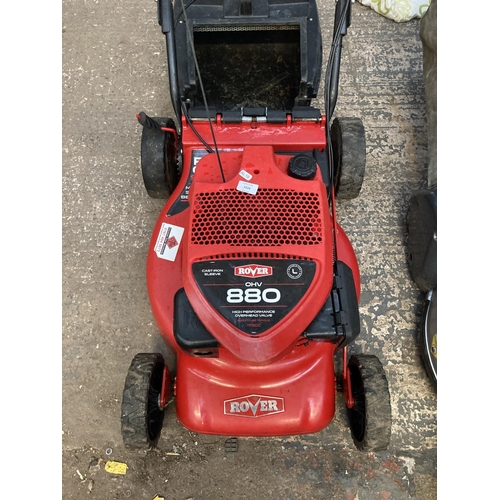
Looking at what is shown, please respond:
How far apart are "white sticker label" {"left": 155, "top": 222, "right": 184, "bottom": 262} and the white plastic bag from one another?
1.32 m

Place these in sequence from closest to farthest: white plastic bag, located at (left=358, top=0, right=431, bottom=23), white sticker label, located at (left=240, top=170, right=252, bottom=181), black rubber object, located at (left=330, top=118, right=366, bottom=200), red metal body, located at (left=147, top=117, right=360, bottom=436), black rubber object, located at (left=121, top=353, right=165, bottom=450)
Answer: red metal body, located at (left=147, top=117, right=360, bottom=436) → white sticker label, located at (left=240, top=170, right=252, bottom=181) → black rubber object, located at (left=121, top=353, right=165, bottom=450) → black rubber object, located at (left=330, top=118, right=366, bottom=200) → white plastic bag, located at (left=358, top=0, right=431, bottom=23)

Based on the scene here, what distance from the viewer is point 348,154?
58.3 inches

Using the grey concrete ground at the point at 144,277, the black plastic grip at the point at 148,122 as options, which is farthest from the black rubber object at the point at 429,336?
the black plastic grip at the point at 148,122

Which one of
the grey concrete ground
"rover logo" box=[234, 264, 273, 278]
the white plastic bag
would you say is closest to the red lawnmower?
"rover logo" box=[234, 264, 273, 278]

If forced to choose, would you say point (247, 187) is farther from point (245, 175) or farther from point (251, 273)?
point (251, 273)

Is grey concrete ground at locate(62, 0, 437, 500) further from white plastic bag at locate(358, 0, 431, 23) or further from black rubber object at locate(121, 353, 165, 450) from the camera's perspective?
black rubber object at locate(121, 353, 165, 450)

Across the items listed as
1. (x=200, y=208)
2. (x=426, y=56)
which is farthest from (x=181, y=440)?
(x=426, y=56)

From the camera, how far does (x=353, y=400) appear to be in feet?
4.60

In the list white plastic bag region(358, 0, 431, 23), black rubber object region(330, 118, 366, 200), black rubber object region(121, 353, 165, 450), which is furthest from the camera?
white plastic bag region(358, 0, 431, 23)

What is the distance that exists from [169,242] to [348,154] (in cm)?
64

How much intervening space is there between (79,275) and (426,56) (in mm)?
1569

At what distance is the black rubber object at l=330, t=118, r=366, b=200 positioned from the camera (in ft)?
4.85

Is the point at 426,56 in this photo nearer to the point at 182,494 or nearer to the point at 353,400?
the point at 353,400

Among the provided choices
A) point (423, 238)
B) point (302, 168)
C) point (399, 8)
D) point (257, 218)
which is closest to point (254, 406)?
point (257, 218)
